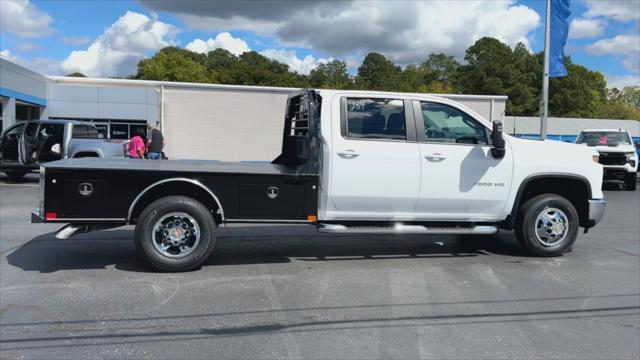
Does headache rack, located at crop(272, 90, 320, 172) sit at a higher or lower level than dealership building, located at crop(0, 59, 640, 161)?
lower

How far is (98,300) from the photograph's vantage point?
5.39m

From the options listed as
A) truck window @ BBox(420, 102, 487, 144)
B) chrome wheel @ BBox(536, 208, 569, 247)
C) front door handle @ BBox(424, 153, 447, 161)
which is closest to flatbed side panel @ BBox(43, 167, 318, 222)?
front door handle @ BBox(424, 153, 447, 161)

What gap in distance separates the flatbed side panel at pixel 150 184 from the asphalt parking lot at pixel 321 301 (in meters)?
0.70

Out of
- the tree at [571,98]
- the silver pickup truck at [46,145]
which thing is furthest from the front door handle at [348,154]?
the tree at [571,98]

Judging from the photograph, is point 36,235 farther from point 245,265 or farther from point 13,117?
point 13,117

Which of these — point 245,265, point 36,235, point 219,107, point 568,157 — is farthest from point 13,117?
point 568,157

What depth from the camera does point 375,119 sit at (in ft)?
22.5

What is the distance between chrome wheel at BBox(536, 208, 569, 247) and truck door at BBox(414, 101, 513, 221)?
62cm

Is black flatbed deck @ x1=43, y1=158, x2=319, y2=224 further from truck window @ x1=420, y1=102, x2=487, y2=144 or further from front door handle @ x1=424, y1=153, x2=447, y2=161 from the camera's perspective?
truck window @ x1=420, y1=102, x2=487, y2=144

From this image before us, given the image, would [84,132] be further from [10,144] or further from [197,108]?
[197,108]

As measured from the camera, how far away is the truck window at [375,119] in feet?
22.2

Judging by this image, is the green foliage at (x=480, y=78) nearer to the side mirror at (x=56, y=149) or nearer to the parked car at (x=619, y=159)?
the parked car at (x=619, y=159)

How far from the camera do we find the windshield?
18611mm

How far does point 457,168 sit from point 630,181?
1412 centimetres
